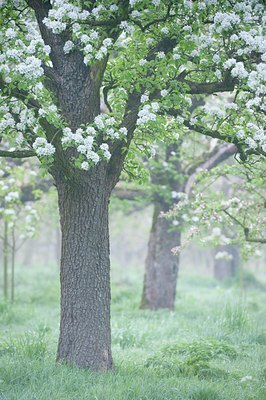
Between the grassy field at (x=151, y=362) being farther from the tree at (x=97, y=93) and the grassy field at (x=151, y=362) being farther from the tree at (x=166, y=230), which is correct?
the tree at (x=166, y=230)

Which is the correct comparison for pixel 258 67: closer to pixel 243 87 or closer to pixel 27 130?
pixel 243 87

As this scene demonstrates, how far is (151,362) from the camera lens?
9328 mm

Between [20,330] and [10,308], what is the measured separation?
102 inches

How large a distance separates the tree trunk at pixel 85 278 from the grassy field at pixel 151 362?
381 mm

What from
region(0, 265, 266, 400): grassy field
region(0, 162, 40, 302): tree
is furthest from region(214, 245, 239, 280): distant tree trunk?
region(0, 265, 266, 400): grassy field

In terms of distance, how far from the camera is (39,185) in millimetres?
18188

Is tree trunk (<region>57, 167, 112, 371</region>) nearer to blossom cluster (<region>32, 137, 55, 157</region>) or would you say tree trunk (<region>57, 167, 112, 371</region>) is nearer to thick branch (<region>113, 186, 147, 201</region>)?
blossom cluster (<region>32, 137, 55, 157</region>)

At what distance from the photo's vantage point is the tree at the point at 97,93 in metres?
7.88

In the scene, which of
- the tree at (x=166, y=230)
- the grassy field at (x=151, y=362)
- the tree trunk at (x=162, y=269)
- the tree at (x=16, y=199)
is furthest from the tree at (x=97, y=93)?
the tree trunk at (x=162, y=269)

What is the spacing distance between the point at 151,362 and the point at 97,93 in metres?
4.28

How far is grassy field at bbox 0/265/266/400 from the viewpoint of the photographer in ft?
23.7

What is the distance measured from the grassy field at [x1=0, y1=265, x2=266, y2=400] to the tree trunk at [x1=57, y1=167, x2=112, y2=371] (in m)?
0.38

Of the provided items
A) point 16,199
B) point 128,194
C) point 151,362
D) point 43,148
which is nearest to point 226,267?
point 128,194

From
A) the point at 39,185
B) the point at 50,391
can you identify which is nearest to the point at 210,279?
the point at 39,185
